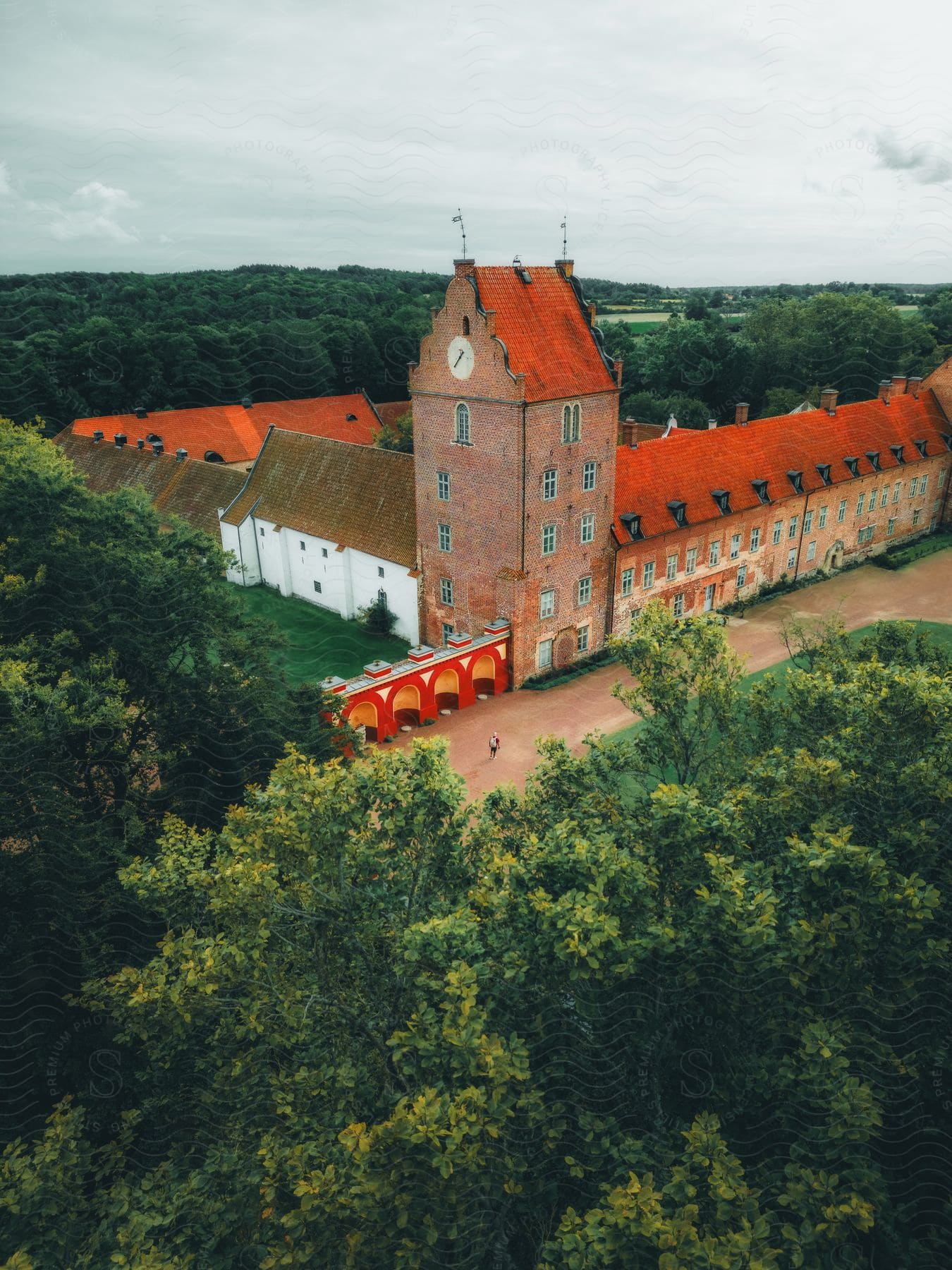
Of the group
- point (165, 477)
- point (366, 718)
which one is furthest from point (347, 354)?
point (366, 718)

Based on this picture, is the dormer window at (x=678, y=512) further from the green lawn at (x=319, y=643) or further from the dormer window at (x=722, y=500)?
the green lawn at (x=319, y=643)

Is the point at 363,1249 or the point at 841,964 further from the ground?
the point at 841,964

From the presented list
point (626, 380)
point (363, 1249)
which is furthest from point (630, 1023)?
point (626, 380)

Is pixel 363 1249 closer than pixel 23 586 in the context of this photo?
Yes

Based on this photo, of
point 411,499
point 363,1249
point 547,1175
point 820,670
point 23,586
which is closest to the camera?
point 363,1249

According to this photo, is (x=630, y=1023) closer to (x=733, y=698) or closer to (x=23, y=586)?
(x=733, y=698)

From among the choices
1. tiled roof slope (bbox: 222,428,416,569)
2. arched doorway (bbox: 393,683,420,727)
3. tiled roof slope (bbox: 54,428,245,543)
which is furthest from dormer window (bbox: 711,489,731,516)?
tiled roof slope (bbox: 54,428,245,543)

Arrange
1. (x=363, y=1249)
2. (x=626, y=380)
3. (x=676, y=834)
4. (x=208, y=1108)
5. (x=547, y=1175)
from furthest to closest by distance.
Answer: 1. (x=626, y=380)
2. (x=208, y=1108)
3. (x=676, y=834)
4. (x=547, y=1175)
5. (x=363, y=1249)

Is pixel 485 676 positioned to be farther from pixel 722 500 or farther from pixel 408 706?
pixel 722 500
